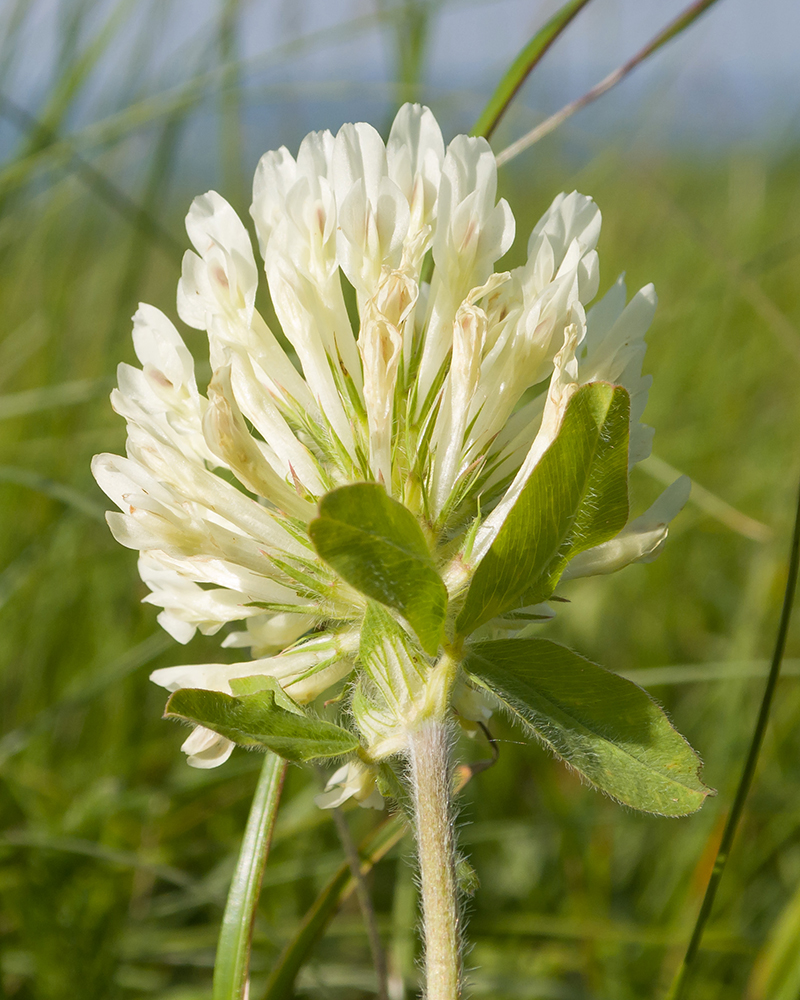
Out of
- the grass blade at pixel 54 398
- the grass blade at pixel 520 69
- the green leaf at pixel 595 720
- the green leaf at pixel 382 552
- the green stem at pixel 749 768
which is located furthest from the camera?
the grass blade at pixel 54 398

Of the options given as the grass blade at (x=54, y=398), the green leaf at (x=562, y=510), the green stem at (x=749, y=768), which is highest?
the grass blade at (x=54, y=398)

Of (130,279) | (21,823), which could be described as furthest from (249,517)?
(130,279)

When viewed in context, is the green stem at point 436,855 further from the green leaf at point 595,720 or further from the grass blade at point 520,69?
the grass blade at point 520,69

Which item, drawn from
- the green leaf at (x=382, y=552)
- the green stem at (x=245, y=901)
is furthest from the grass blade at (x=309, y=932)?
the green leaf at (x=382, y=552)

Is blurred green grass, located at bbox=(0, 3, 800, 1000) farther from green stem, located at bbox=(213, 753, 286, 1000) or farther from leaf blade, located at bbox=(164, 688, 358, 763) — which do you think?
leaf blade, located at bbox=(164, 688, 358, 763)

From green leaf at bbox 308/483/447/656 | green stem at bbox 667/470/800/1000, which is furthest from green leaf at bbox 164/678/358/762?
green stem at bbox 667/470/800/1000

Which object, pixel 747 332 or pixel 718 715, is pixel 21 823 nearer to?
pixel 718 715
